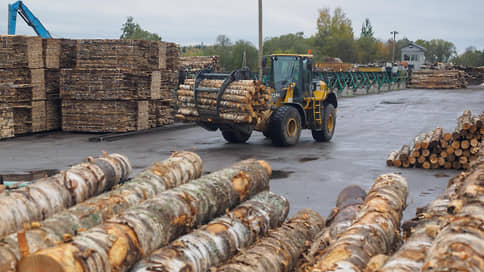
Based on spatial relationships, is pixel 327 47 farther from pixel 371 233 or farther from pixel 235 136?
pixel 371 233

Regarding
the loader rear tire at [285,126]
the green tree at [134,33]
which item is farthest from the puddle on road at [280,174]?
the green tree at [134,33]

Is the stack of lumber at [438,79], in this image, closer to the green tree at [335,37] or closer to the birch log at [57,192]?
the green tree at [335,37]

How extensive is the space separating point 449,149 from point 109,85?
38.0 ft

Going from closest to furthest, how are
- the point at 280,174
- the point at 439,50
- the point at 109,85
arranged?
1. the point at 280,174
2. the point at 109,85
3. the point at 439,50

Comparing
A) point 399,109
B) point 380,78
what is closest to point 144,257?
point 399,109

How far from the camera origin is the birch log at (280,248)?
505 centimetres

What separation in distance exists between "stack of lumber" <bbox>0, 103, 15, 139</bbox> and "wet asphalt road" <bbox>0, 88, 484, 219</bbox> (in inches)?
17.6

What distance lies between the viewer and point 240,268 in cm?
490

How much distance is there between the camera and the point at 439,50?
384 ft

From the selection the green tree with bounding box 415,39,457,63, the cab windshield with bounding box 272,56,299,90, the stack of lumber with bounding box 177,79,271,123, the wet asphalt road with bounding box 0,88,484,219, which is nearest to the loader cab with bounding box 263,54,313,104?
the cab windshield with bounding box 272,56,299,90

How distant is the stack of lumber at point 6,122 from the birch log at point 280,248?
13.8 metres

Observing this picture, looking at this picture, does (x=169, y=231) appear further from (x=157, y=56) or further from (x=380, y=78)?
(x=380, y=78)

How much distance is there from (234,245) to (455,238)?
228 cm

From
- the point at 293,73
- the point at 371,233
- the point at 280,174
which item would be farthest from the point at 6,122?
the point at 371,233
